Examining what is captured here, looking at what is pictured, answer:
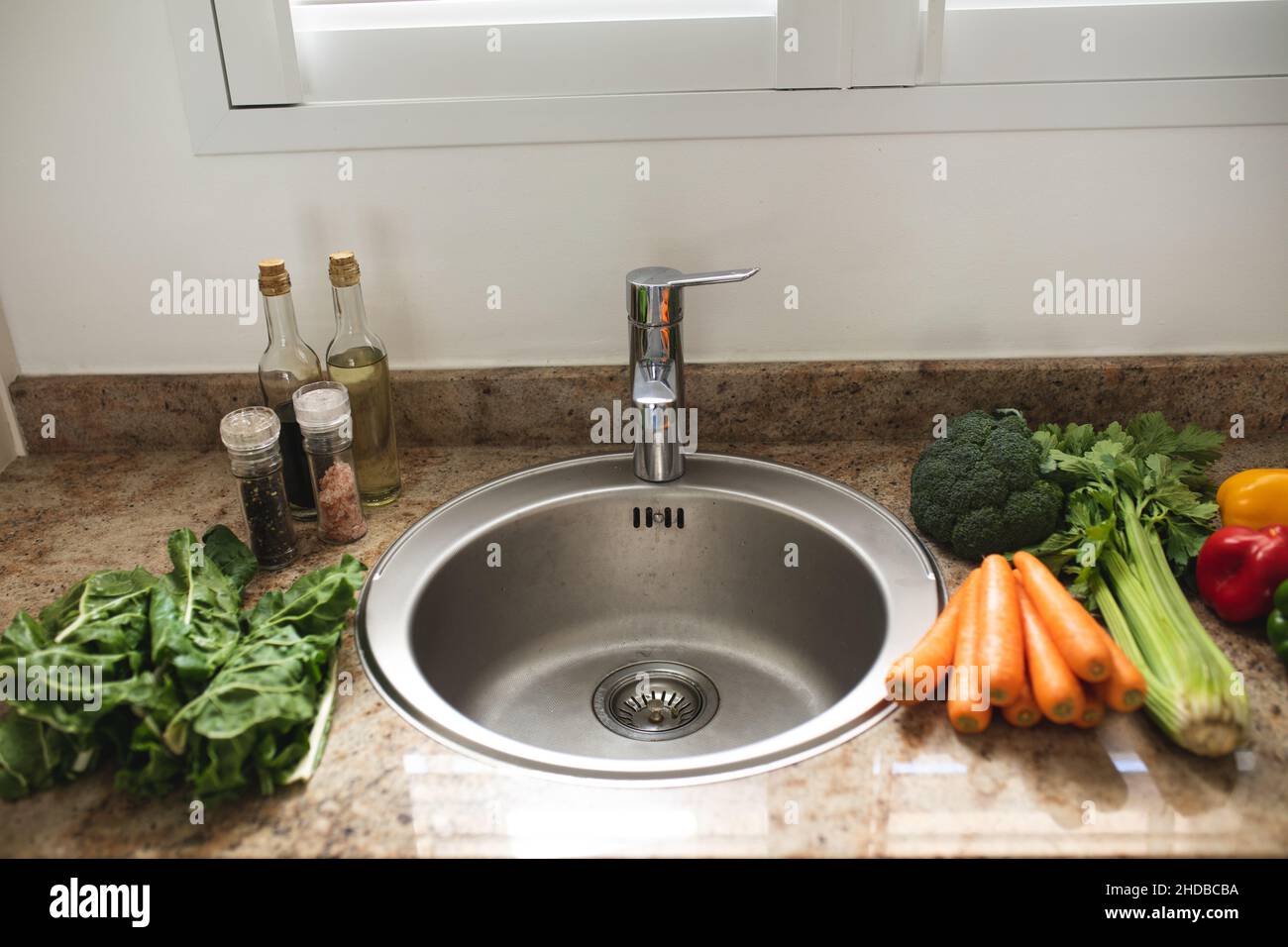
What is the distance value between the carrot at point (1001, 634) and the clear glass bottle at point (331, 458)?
2.16 ft

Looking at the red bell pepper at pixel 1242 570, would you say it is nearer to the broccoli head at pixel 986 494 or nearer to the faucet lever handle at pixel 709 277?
the broccoli head at pixel 986 494

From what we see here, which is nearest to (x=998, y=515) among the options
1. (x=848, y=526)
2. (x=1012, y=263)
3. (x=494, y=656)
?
(x=848, y=526)

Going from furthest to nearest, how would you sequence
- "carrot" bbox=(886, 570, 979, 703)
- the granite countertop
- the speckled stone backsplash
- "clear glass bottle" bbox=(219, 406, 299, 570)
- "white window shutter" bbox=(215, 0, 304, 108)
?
the speckled stone backsplash
"white window shutter" bbox=(215, 0, 304, 108)
"clear glass bottle" bbox=(219, 406, 299, 570)
"carrot" bbox=(886, 570, 979, 703)
the granite countertop

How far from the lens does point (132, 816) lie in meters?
0.80

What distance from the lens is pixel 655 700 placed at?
3.93 ft

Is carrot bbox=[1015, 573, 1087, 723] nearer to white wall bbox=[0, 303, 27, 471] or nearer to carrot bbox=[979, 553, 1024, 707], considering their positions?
carrot bbox=[979, 553, 1024, 707]

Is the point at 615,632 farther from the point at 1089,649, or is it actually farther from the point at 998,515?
the point at 1089,649

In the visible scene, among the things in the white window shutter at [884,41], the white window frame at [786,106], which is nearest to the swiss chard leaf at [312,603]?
the white window frame at [786,106]

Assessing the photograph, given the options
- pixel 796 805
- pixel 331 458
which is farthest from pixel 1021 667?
pixel 331 458

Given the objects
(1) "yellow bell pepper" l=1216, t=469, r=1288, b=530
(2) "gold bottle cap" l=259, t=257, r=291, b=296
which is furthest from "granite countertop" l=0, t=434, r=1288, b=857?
(2) "gold bottle cap" l=259, t=257, r=291, b=296

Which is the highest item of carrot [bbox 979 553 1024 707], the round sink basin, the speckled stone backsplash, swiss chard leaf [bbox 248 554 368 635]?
the speckled stone backsplash

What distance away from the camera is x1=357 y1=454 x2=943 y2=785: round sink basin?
3.68 ft

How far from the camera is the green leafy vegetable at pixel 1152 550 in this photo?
2.68 feet

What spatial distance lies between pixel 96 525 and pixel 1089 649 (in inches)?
41.5
